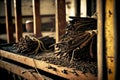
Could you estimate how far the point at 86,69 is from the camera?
3.02 meters

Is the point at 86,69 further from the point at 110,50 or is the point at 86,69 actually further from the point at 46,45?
the point at 46,45

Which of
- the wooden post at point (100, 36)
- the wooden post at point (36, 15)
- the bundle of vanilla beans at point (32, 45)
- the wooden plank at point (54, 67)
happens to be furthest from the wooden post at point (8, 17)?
the wooden post at point (100, 36)

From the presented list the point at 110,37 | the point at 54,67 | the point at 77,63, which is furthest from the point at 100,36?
the point at 54,67

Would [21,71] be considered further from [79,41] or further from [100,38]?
[100,38]

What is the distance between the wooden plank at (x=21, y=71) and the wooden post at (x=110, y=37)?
1478 millimetres

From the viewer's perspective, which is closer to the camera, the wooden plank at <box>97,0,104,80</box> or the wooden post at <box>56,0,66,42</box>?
the wooden plank at <box>97,0,104,80</box>

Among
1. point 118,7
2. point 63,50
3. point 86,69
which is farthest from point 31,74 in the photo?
point 118,7

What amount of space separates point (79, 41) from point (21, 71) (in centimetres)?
139

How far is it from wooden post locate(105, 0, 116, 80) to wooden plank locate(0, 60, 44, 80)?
1.48 metres

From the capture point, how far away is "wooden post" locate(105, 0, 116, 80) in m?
2.43

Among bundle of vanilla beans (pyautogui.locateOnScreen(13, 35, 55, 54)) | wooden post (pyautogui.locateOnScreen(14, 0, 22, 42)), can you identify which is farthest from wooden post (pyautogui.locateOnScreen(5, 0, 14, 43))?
bundle of vanilla beans (pyautogui.locateOnScreen(13, 35, 55, 54))

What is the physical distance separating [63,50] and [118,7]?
1.43m

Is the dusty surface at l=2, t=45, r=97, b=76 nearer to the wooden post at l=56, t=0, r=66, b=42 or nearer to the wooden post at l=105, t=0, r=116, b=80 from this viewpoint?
the wooden post at l=105, t=0, r=116, b=80

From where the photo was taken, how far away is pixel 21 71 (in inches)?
167
